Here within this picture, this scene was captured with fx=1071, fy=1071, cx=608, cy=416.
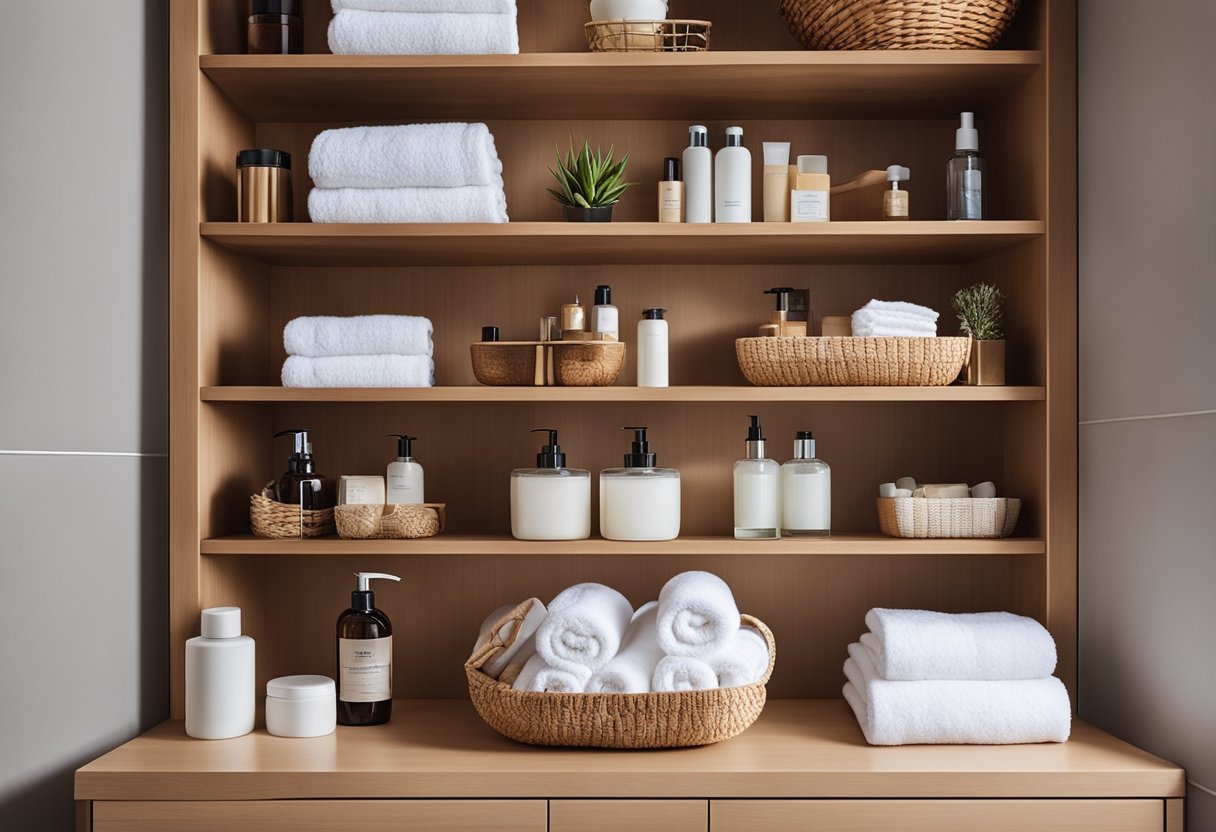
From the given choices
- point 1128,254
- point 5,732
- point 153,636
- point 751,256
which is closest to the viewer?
point 5,732

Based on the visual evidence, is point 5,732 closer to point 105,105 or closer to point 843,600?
point 105,105

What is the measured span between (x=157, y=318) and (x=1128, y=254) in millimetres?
1453

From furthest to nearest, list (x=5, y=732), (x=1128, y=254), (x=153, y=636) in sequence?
(x=153, y=636) → (x=1128, y=254) → (x=5, y=732)

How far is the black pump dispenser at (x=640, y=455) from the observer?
1704mm

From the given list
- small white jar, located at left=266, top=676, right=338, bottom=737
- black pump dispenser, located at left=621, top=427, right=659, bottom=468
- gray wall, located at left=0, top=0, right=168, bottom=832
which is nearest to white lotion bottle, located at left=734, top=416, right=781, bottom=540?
black pump dispenser, located at left=621, top=427, right=659, bottom=468

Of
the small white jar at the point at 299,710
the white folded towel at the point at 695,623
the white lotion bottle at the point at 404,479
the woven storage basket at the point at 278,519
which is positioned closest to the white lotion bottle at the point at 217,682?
the small white jar at the point at 299,710

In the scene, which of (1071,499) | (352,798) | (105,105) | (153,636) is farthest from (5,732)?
(1071,499)

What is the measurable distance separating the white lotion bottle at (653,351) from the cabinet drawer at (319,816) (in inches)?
26.5

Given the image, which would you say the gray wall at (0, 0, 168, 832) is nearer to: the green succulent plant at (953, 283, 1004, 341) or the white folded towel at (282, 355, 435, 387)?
the white folded towel at (282, 355, 435, 387)

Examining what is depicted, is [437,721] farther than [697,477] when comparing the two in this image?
No

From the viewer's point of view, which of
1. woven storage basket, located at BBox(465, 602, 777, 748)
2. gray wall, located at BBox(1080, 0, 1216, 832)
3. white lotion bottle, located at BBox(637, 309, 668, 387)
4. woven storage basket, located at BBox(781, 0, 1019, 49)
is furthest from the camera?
white lotion bottle, located at BBox(637, 309, 668, 387)

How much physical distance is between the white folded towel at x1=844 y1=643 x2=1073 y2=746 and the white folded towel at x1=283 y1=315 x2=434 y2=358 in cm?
88

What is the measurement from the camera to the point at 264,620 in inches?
75.4

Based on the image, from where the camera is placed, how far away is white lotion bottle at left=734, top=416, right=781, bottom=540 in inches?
67.9
